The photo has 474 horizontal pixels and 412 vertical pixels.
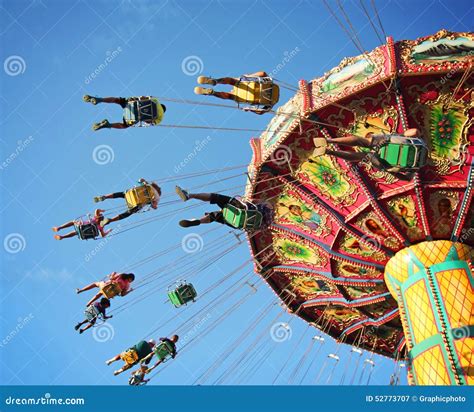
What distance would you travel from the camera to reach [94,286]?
16.7 meters

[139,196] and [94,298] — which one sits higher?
[139,196]

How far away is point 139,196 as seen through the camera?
14.5 meters

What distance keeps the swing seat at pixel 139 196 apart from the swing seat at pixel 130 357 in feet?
14.3

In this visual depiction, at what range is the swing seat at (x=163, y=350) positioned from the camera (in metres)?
→ 16.4

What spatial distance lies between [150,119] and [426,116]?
6288mm

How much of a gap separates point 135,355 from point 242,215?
561cm

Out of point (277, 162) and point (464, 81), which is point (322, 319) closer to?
point (277, 162)

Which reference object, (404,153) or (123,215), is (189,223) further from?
(404,153)

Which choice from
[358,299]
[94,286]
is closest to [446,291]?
[358,299]

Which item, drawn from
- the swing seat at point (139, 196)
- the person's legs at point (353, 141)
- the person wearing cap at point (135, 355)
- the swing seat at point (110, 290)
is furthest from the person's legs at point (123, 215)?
the person's legs at point (353, 141)

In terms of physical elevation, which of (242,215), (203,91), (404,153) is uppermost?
(404,153)

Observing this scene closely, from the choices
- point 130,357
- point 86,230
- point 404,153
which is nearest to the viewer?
point 404,153

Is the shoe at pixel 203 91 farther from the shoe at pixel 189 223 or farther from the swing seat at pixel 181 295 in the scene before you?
the swing seat at pixel 181 295

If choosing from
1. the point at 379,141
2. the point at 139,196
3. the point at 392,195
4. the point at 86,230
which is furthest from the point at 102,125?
the point at 392,195
